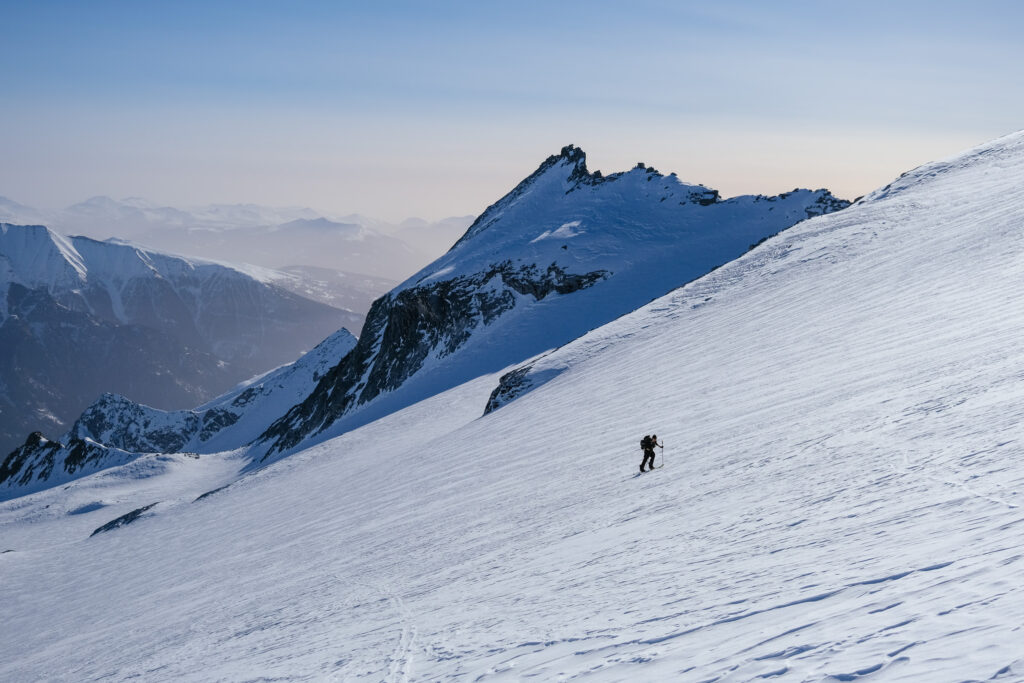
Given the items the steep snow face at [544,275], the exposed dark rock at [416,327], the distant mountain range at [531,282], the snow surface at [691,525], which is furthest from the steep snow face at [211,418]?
the snow surface at [691,525]

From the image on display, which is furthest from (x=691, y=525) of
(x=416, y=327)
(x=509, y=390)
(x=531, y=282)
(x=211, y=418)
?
(x=211, y=418)

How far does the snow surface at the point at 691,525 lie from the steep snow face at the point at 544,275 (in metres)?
17.3

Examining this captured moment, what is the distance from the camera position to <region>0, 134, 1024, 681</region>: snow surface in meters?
7.21

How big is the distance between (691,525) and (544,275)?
47196mm

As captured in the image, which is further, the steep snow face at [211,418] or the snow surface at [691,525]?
the steep snow face at [211,418]

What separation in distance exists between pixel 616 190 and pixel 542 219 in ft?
25.9

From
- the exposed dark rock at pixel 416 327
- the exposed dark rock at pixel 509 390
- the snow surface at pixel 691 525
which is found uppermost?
the exposed dark rock at pixel 416 327

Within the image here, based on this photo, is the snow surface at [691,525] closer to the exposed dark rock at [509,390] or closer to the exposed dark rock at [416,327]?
the exposed dark rock at [509,390]

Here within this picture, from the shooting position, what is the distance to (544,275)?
58.3 m

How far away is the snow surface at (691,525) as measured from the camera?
721cm

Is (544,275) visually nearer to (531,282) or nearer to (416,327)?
(531,282)

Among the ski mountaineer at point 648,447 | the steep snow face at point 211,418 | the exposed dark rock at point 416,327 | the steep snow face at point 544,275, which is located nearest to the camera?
the ski mountaineer at point 648,447

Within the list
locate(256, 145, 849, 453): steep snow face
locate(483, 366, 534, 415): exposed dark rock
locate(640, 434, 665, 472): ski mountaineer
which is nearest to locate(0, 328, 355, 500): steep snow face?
locate(256, 145, 849, 453): steep snow face

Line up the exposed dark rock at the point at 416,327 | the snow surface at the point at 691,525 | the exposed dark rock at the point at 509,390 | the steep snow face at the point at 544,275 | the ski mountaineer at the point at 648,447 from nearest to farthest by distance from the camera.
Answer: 1. the snow surface at the point at 691,525
2. the ski mountaineer at the point at 648,447
3. the exposed dark rock at the point at 509,390
4. the steep snow face at the point at 544,275
5. the exposed dark rock at the point at 416,327
